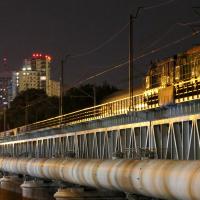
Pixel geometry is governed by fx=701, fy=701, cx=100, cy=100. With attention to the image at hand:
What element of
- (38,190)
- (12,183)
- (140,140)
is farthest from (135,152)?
(12,183)

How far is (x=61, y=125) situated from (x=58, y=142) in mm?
2961

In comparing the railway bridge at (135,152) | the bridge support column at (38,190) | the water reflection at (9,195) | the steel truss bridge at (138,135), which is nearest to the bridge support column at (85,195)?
the railway bridge at (135,152)

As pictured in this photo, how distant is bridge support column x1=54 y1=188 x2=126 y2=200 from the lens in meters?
56.6

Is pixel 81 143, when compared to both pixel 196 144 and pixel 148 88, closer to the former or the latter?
pixel 148 88

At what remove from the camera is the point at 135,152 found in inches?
1869

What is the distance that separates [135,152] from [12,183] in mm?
51476

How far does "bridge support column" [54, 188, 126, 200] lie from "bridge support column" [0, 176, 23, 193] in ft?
101

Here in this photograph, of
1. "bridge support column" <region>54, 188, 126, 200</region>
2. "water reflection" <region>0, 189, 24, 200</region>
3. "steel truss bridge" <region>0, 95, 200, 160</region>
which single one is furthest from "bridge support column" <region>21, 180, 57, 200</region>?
"bridge support column" <region>54, 188, 126, 200</region>

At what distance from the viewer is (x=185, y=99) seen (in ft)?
128

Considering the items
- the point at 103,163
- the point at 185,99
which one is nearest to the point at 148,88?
the point at 103,163

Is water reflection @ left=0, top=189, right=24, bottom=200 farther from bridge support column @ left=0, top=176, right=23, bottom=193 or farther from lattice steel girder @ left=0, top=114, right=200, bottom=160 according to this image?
lattice steel girder @ left=0, top=114, right=200, bottom=160

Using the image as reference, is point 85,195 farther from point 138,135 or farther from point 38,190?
point 38,190

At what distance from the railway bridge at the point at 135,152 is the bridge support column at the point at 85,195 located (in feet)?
0.30

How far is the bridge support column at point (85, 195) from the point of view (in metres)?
56.6
